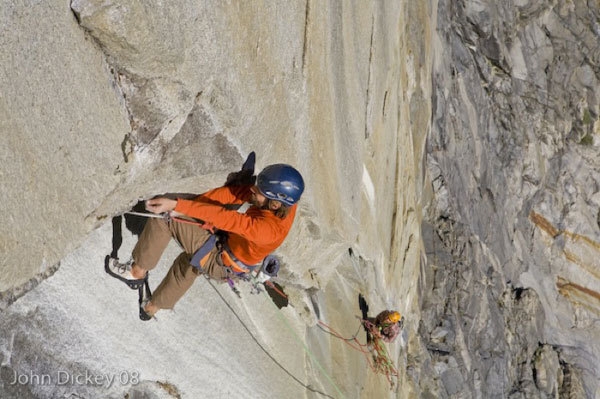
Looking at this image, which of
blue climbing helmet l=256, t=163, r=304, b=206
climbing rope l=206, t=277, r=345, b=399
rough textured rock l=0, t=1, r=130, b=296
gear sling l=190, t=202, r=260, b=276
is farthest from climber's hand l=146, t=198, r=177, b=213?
climbing rope l=206, t=277, r=345, b=399

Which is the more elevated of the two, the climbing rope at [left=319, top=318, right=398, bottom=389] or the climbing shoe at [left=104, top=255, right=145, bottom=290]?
the climbing shoe at [left=104, top=255, right=145, bottom=290]

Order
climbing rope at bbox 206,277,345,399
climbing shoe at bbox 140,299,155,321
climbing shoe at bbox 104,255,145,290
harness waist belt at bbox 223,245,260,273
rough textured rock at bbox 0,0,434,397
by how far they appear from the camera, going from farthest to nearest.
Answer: climbing rope at bbox 206,277,345,399 → harness waist belt at bbox 223,245,260,273 → climbing shoe at bbox 140,299,155,321 → climbing shoe at bbox 104,255,145,290 → rough textured rock at bbox 0,0,434,397

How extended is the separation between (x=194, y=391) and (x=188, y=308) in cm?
81

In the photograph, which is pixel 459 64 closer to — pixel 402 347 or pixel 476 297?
pixel 476 297

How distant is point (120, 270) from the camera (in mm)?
5414

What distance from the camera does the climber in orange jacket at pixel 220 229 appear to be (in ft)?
16.5

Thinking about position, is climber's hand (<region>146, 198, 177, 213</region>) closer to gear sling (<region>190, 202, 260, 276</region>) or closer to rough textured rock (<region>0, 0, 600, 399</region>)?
rough textured rock (<region>0, 0, 600, 399</region>)

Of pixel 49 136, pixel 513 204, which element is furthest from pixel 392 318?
pixel 513 204

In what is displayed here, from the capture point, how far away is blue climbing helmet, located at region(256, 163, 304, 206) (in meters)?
5.14

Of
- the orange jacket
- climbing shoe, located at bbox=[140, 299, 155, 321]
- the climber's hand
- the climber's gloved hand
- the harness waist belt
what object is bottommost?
climbing shoe, located at bbox=[140, 299, 155, 321]

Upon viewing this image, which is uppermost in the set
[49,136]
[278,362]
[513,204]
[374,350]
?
[49,136]

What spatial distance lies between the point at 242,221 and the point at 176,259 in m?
1.26

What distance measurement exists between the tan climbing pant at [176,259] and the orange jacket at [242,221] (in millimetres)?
285

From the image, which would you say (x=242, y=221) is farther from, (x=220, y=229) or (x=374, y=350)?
(x=374, y=350)
